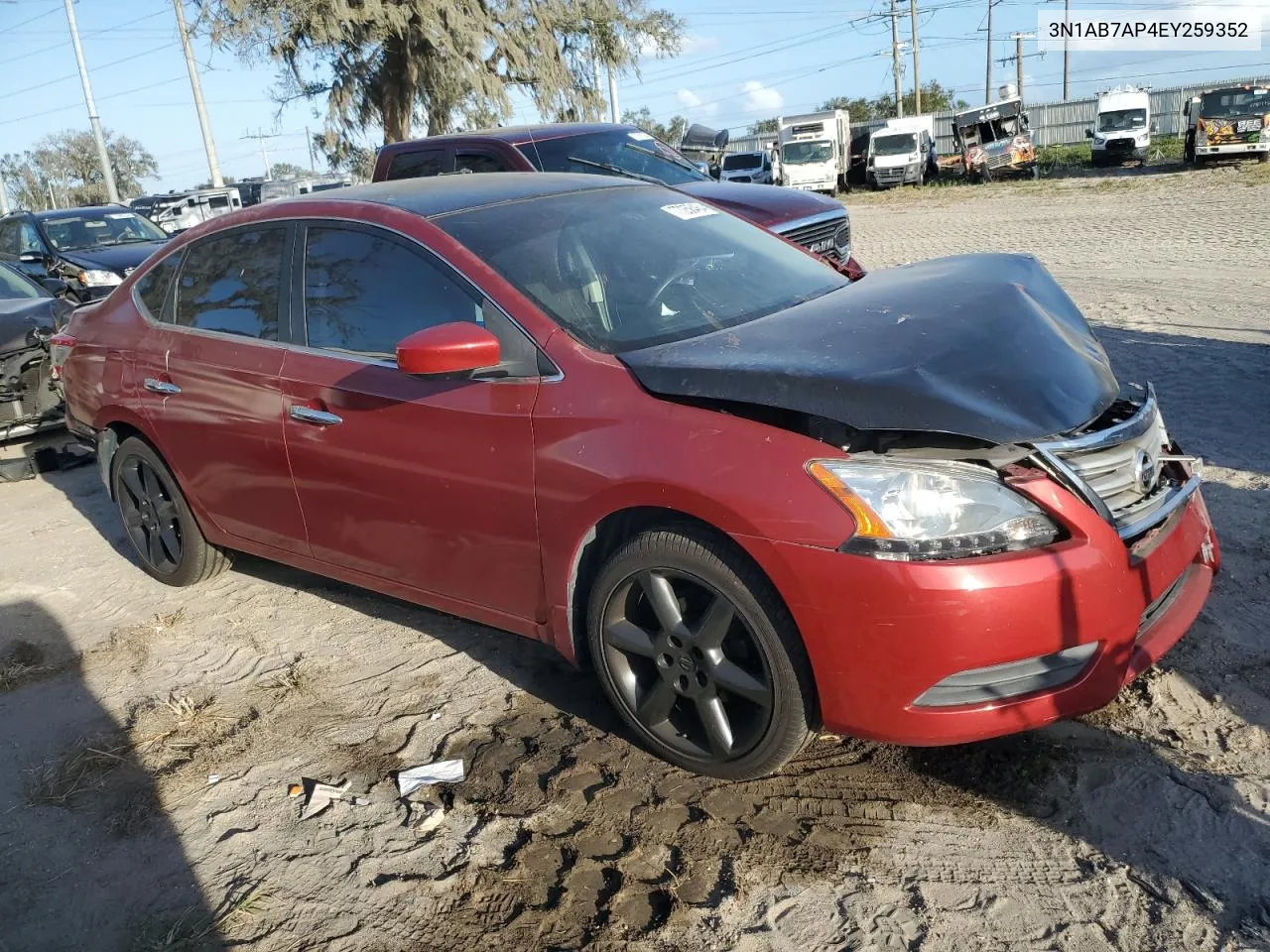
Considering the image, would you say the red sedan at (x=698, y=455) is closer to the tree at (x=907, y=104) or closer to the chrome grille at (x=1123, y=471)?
the chrome grille at (x=1123, y=471)

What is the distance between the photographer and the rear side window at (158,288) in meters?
4.77

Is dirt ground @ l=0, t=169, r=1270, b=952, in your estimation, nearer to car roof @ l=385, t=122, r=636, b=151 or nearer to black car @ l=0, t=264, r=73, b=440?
black car @ l=0, t=264, r=73, b=440

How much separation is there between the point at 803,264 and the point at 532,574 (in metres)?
1.77

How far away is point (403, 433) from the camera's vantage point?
357 cm

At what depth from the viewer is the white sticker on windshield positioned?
13.7 feet

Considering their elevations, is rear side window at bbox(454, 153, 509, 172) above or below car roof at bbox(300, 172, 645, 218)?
above

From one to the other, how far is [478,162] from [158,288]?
17.2 feet

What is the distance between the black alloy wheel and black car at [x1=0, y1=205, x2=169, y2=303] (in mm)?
8391

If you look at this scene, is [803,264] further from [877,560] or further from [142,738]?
[142,738]

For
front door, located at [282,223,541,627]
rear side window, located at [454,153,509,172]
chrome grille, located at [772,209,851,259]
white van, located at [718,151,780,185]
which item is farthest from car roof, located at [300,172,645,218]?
white van, located at [718,151,780,185]

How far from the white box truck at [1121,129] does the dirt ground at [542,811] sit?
32.8 meters

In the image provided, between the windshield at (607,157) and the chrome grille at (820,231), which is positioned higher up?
the windshield at (607,157)

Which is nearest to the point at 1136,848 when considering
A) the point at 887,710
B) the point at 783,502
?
the point at 887,710

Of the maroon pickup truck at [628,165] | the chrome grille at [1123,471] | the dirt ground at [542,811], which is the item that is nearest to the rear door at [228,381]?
the dirt ground at [542,811]
